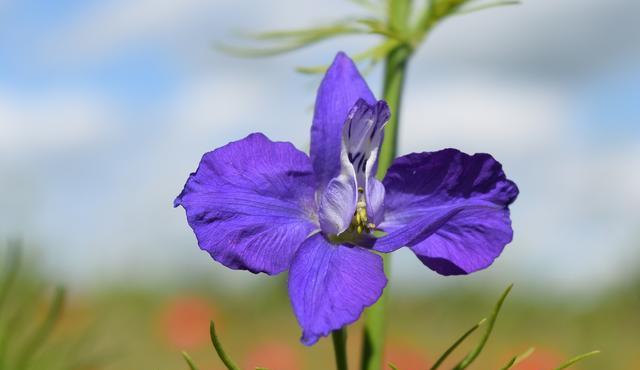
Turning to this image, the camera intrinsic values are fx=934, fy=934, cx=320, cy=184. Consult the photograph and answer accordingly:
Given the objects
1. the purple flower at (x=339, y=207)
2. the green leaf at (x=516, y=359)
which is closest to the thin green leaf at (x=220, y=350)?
the purple flower at (x=339, y=207)


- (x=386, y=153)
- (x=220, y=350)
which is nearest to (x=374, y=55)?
(x=386, y=153)

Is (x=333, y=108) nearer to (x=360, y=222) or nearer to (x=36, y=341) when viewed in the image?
(x=360, y=222)

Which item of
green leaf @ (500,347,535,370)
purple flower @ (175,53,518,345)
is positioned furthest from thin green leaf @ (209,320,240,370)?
green leaf @ (500,347,535,370)

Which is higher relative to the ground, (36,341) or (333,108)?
(333,108)

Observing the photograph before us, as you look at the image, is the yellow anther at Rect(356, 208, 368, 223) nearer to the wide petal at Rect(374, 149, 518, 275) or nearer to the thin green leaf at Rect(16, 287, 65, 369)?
the wide petal at Rect(374, 149, 518, 275)

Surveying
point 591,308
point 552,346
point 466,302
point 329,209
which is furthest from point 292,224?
point 466,302

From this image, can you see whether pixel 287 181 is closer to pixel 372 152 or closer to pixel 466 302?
pixel 372 152

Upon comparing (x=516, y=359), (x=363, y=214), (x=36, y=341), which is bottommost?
(x=36, y=341)
